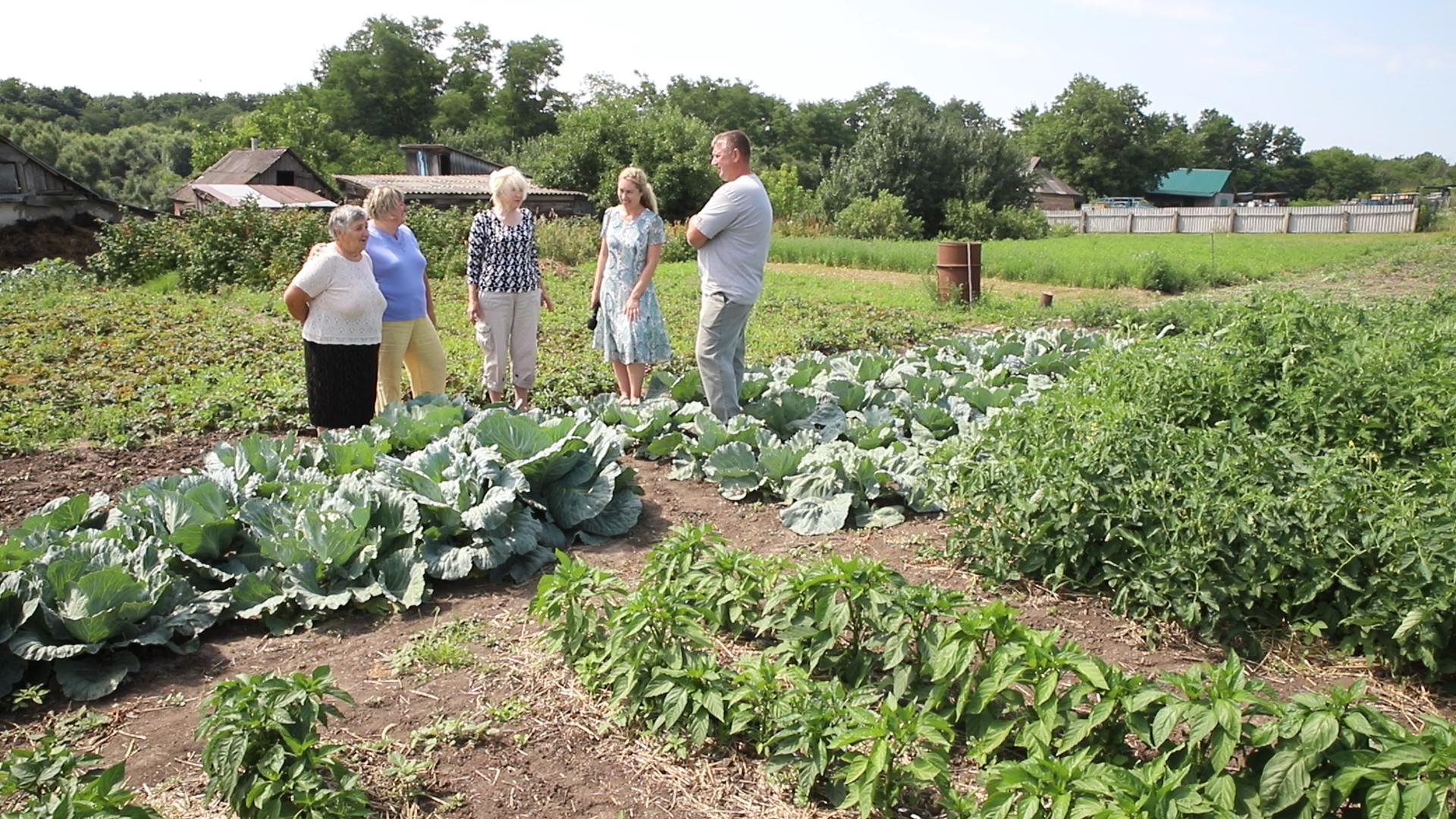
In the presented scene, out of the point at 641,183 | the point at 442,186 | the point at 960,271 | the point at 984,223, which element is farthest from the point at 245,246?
the point at 984,223

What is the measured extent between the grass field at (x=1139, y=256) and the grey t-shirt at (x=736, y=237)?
43.4ft

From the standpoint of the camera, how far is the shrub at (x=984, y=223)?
114 ft

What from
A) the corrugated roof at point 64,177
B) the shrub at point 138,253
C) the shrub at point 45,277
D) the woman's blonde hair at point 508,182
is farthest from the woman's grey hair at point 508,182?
the corrugated roof at point 64,177

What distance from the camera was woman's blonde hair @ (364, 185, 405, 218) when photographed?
5.54m

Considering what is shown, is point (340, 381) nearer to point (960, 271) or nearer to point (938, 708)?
point (938, 708)

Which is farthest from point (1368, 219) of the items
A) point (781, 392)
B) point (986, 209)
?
point (781, 392)

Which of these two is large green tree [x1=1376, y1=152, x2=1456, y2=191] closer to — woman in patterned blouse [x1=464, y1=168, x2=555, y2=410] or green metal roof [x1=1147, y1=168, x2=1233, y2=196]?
green metal roof [x1=1147, y1=168, x2=1233, y2=196]

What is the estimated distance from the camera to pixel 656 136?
34.3m

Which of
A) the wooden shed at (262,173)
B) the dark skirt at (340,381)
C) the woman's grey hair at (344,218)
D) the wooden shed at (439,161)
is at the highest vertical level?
the wooden shed at (439,161)

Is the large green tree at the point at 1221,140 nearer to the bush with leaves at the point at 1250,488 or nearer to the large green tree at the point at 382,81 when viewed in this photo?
the large green tree at the point at 382,81

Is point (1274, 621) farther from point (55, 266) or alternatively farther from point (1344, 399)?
point (55, 266)

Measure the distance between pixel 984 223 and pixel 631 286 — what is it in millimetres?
30930

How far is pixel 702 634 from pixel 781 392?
3197mm

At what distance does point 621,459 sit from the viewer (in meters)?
5.64
